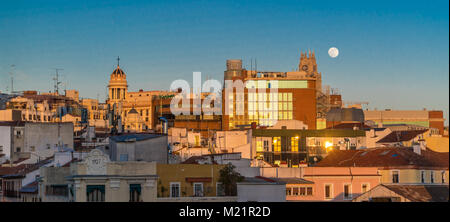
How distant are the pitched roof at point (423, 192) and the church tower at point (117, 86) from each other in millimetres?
126267

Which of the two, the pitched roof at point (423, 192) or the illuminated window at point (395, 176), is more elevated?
the illuminated window at point (395, 176)

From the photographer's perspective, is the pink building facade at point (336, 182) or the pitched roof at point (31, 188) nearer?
the pitched roof at point (31, 188)

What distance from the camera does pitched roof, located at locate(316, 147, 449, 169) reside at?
5585cm

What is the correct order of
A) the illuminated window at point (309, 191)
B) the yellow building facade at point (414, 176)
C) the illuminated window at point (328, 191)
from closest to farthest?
the illuminated window at point (309, 191) → the illuminated window at point (328, 191) → the yellow building facade at point (414, 176)

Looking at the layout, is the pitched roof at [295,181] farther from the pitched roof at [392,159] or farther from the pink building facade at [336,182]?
the pitched roof at [392,159]

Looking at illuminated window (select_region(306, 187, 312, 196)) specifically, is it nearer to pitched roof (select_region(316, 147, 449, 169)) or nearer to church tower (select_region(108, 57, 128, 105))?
pitched roof (select_region(316, 147, 449, 169))

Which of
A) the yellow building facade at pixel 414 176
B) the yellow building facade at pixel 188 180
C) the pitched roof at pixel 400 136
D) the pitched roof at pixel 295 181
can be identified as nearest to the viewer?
the yellow building facade at pixel 188 180

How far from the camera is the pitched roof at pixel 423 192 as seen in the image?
164 ft

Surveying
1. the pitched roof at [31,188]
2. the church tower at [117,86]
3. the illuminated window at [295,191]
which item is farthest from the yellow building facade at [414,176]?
the church tower at [117,86]

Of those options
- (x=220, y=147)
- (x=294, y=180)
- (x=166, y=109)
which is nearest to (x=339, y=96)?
(x=166, y=109)

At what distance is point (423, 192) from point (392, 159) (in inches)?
213

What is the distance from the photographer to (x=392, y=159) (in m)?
57.3

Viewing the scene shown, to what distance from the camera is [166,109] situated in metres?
161
